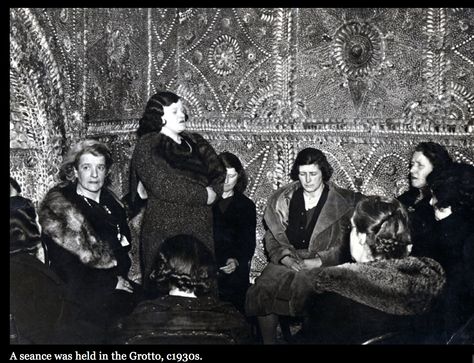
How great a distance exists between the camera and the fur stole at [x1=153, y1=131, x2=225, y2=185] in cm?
799

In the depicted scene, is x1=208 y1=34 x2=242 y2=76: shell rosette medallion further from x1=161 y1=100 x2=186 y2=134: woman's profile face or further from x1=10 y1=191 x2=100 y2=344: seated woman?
x1=10 y1=191 x2=100 y2=344: seated woman

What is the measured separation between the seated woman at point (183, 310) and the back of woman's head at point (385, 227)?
1155 mm

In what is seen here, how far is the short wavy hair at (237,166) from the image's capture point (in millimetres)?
8148

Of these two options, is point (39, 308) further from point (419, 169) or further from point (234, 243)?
point (419, 169)

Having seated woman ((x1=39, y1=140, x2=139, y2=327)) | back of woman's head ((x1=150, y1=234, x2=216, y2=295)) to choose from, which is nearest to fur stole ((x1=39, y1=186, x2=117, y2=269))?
seated woman ((x1=39, y1=140, x2=139, y2=327))

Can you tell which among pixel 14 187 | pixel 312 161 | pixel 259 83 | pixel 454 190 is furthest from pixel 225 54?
pixel 454 190

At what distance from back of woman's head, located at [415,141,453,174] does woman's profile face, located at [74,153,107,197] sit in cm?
247

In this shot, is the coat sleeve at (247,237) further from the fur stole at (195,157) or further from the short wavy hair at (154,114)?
the short wavy hair at (154,114)

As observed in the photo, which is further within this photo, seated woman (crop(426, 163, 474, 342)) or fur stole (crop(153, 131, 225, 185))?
fur stole (crop(153, 131, 225, 185))

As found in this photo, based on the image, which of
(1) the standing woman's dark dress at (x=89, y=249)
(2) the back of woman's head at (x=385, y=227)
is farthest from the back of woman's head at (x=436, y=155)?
(1) the standing woman's dark dress at (x=89, y=249)

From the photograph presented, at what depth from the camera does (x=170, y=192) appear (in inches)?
315

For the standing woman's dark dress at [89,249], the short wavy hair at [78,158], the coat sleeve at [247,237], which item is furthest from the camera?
the short wavy hair at [78,158]

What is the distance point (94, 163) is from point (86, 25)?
3.75 feet
